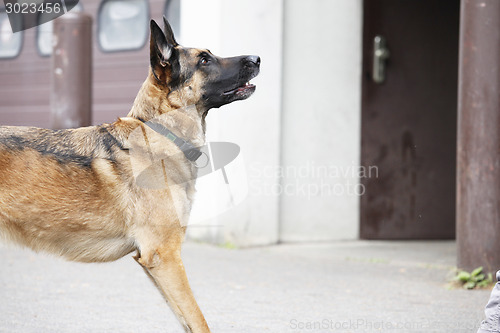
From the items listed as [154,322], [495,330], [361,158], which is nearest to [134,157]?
[154,322]

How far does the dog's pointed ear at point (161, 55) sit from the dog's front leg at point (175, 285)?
35.7 inches

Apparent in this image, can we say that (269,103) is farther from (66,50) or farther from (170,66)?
(170,66)

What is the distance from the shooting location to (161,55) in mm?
3750

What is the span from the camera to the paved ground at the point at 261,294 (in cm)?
462

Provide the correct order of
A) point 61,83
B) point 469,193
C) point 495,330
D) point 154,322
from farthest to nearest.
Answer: point 61,83 < point 469,193 < point 154,322 < point 495,330

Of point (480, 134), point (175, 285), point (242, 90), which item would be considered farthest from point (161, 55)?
point (480, 134)

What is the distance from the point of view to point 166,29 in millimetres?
3764

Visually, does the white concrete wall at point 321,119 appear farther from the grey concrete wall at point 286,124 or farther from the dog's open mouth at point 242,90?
the dog's open mouth at point 242,90

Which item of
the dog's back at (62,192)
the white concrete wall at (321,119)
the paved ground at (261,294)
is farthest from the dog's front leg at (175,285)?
the white concrete wall at (321,119)

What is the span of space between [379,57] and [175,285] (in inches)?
210

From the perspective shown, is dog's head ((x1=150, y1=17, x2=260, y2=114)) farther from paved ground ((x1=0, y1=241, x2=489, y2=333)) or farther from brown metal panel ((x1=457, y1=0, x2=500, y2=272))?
brown metal panel ((x1=457, y1=0, x2=500, y2=272))

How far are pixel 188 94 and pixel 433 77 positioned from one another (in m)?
5.38

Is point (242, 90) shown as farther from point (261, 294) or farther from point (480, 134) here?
point (480, 134)

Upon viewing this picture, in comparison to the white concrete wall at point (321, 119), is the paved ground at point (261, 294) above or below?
below
